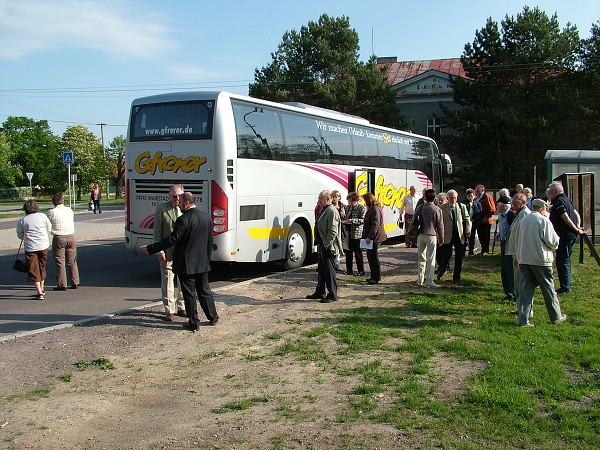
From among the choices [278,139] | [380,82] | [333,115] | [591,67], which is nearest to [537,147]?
[591,67]

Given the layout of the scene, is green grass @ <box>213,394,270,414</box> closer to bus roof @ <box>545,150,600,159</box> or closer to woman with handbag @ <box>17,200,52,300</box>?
woman with handbag @ <box>17,200,52,300</box>

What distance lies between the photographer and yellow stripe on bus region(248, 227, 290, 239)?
1271cm

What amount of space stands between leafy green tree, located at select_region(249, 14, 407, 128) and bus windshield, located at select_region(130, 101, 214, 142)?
3540 centimetres

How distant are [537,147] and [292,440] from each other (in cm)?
3954

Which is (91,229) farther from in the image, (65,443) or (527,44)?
(527,44)

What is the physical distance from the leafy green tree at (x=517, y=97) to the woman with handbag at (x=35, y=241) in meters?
33.7

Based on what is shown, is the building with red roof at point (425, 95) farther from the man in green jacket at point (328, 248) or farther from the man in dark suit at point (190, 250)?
the man in dark suit at point (190, 250)

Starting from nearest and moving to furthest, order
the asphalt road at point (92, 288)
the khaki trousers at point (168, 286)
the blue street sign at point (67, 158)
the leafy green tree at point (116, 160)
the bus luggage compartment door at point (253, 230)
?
the khaki trousers at point (168, 286)
the asphalt road at point (92, 288)
the bus luggage compartment door at point (253, 230)
the blue street sign at point (67, 158)
the leafy green tree at point (116, 160)

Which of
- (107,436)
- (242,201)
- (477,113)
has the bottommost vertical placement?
(107,436)

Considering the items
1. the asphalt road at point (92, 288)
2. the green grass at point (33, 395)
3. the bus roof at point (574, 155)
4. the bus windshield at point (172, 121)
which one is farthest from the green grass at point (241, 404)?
the bus roof at point (574, 155)

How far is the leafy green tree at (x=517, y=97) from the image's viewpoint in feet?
129

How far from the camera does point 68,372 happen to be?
21.7 ft

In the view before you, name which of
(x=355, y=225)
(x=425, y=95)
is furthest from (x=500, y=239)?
(x=425, y=95)

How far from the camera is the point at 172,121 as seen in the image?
1224 cm
